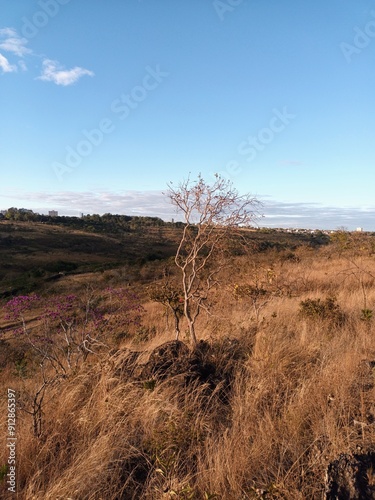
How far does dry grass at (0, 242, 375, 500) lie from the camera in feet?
6.96

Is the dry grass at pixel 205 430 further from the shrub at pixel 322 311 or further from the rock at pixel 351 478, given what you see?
the shrub at pixel 322 311

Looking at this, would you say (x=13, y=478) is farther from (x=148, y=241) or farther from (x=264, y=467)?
(x=148, y=241)

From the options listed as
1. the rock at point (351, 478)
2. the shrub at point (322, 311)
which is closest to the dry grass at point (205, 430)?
the rock at point (351, 478)

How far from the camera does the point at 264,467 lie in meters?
2.19

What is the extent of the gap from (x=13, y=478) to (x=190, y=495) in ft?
4.03

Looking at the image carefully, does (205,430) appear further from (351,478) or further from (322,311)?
(322,311)

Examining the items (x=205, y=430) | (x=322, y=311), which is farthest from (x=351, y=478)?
(x=322, y=311)

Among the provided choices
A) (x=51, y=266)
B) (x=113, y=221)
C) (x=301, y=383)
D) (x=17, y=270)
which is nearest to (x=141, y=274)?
(x=51, y=266)

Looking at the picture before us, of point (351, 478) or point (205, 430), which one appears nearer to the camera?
point (351, 478)

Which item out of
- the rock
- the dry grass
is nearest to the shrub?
the dry grass

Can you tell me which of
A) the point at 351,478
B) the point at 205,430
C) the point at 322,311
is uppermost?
the point at 351,478

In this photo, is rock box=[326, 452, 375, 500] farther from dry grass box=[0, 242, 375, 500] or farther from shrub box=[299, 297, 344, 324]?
shrub box=[299, 297, 344, 324]

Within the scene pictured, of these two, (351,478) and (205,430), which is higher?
(351,478)

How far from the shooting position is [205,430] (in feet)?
8.93
